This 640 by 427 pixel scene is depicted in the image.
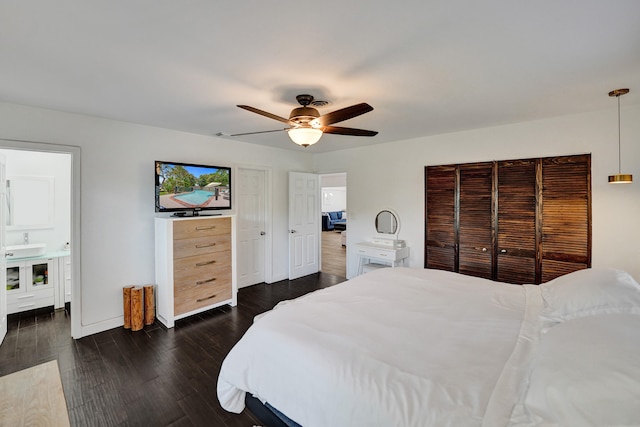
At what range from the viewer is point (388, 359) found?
130cm

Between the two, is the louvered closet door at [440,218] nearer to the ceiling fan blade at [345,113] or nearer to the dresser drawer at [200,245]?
the ceiling fan blade at [345,113]

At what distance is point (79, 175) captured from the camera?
9.87ft

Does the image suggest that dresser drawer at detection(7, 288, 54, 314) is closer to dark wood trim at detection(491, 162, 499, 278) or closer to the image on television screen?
the image on television screen

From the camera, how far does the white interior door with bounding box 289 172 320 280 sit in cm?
517

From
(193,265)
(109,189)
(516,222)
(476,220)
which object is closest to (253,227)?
→ (193,265)

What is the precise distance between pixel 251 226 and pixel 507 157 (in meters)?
3.87

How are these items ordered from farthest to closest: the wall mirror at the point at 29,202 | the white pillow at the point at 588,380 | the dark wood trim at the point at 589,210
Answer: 1. the wall mirror at the point at 29,202
2. the dark wood trim at the point at 589,210
3. the white pillow at the point at 588,380

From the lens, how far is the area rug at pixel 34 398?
1.85 meters

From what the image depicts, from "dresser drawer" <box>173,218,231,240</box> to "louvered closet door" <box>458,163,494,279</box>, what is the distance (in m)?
3.24

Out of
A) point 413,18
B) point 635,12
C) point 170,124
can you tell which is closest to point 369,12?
point 413,18

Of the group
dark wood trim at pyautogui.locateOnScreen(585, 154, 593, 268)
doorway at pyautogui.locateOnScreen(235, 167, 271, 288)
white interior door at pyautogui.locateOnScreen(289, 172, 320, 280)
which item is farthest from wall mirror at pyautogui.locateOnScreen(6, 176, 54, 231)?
dark wood trim at pyautogui.locateOnScreen(585, 154, 593, 268)

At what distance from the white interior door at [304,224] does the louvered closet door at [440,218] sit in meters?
2.24

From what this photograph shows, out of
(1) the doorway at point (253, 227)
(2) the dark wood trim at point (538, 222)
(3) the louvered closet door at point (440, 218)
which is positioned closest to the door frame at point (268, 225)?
(1) the doorway at point (253, 227)

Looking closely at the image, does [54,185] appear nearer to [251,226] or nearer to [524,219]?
[251,226]
